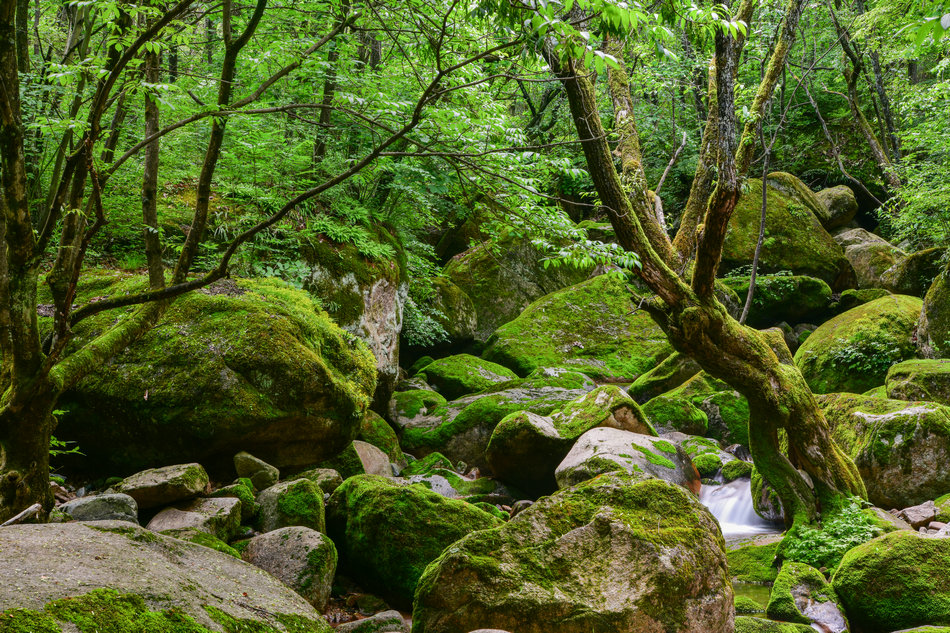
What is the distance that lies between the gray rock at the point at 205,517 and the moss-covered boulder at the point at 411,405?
5773 millimetres

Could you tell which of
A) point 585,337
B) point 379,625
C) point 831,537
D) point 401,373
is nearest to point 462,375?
point 401,373

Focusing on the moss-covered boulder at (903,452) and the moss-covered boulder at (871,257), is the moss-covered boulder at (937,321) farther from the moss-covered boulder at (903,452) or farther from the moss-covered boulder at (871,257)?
the moss-covered boulder at (871,257)

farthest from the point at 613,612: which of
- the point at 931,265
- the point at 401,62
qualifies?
the point at 931,265

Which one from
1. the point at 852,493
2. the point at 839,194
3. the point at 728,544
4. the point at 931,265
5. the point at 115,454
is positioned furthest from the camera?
the point at 839,194

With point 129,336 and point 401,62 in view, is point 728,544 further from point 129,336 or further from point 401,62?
point 401,62

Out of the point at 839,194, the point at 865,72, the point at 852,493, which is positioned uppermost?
the point at 865,72

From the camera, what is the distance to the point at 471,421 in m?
10.5

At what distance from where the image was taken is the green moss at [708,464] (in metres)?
9.76

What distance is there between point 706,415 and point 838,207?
1194 centimetres

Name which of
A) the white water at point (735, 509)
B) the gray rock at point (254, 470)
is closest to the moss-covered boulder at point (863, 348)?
the white water at point (735, 509)

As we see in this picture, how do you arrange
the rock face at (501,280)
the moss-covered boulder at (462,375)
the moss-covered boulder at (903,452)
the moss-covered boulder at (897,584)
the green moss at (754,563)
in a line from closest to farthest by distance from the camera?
the moss-covered boulder at (897,584)
the green moss at (754,563)
the moss-covered boulder at (903,452)
the moss-covered boulder at (462,375)
the rock face at (501,280)

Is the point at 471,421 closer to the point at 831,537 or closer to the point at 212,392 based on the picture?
the point at 212,392

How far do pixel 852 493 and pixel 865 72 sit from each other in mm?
18396

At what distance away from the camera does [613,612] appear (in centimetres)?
380
